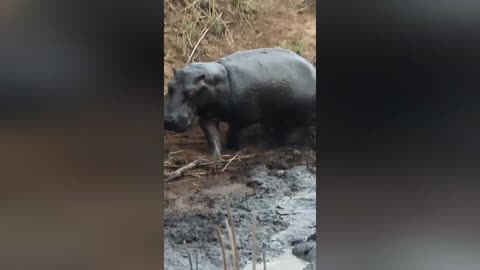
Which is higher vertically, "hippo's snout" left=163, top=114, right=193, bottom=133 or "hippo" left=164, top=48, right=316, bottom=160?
"hippo" left=164, top=48, right=316, bottom=160

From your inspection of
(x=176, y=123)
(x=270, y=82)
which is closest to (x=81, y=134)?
(x=176, y=123)

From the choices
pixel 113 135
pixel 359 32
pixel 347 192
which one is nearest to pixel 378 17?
pixel 359 32

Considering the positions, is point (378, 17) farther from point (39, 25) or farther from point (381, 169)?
point (39, 25)

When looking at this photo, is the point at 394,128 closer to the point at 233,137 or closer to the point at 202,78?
the point at 233,137

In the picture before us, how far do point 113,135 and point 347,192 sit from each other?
90cm

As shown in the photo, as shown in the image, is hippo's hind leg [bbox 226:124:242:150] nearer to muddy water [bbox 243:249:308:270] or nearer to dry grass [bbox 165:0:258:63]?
dry grass [bbox 165:0:258:63]

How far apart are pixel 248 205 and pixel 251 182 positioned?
3.4 inches

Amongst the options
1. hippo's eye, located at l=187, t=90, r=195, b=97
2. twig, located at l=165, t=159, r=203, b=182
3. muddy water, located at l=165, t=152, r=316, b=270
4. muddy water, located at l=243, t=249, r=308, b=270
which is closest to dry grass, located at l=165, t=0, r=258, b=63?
hippo's eye, located at l=187, t=90, r=195, b=97

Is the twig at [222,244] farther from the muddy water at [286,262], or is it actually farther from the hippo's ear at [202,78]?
the hippo's ear at [202,78]

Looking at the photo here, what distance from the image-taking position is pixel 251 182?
2.15 metres

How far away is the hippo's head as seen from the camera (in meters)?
2.07

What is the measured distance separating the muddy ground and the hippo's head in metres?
0.04

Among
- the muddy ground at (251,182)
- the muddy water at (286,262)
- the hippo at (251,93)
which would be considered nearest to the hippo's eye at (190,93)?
the hippo at (251,93)

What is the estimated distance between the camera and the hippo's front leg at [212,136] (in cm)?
212
